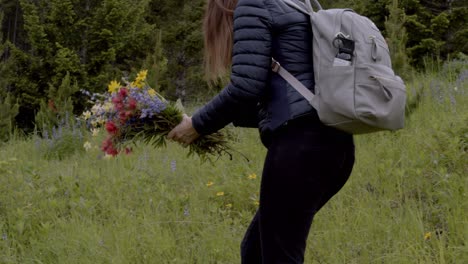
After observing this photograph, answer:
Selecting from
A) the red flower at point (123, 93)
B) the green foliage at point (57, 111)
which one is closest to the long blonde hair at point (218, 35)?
the red flower at point (123, 93)

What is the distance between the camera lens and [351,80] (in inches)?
76.8

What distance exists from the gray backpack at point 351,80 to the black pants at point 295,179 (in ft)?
0.27

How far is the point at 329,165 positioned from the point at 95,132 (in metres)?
1.37

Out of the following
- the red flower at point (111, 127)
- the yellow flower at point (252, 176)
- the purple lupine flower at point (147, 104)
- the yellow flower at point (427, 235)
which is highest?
the purple lupine flower at point (147, 104)

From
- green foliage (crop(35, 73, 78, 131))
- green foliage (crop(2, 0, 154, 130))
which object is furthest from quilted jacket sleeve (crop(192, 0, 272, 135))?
green foliage (crop(2, 0, 154, 130))

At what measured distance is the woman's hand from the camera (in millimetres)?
2449

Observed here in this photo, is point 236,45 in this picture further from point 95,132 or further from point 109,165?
point 109,165

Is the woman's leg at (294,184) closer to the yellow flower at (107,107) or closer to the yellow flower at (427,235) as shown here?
the yellow flower at (107,107)

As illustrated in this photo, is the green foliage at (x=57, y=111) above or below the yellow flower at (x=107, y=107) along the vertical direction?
below

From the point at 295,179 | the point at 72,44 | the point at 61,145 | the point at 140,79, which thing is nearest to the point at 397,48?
the point at 61,145

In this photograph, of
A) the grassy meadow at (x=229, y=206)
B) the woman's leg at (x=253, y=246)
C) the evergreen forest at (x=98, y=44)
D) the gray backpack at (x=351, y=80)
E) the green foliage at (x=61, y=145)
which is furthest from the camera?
the evergreen forest at (x=98, y=44)

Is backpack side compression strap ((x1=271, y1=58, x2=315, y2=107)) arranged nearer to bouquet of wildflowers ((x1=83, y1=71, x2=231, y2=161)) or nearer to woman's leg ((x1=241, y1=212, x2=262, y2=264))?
woman's leg ((x1=241, y1=212, x2=262, y2=264))

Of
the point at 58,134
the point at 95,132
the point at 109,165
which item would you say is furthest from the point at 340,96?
the point at 58,134

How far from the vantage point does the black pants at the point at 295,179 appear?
6.53 ft
